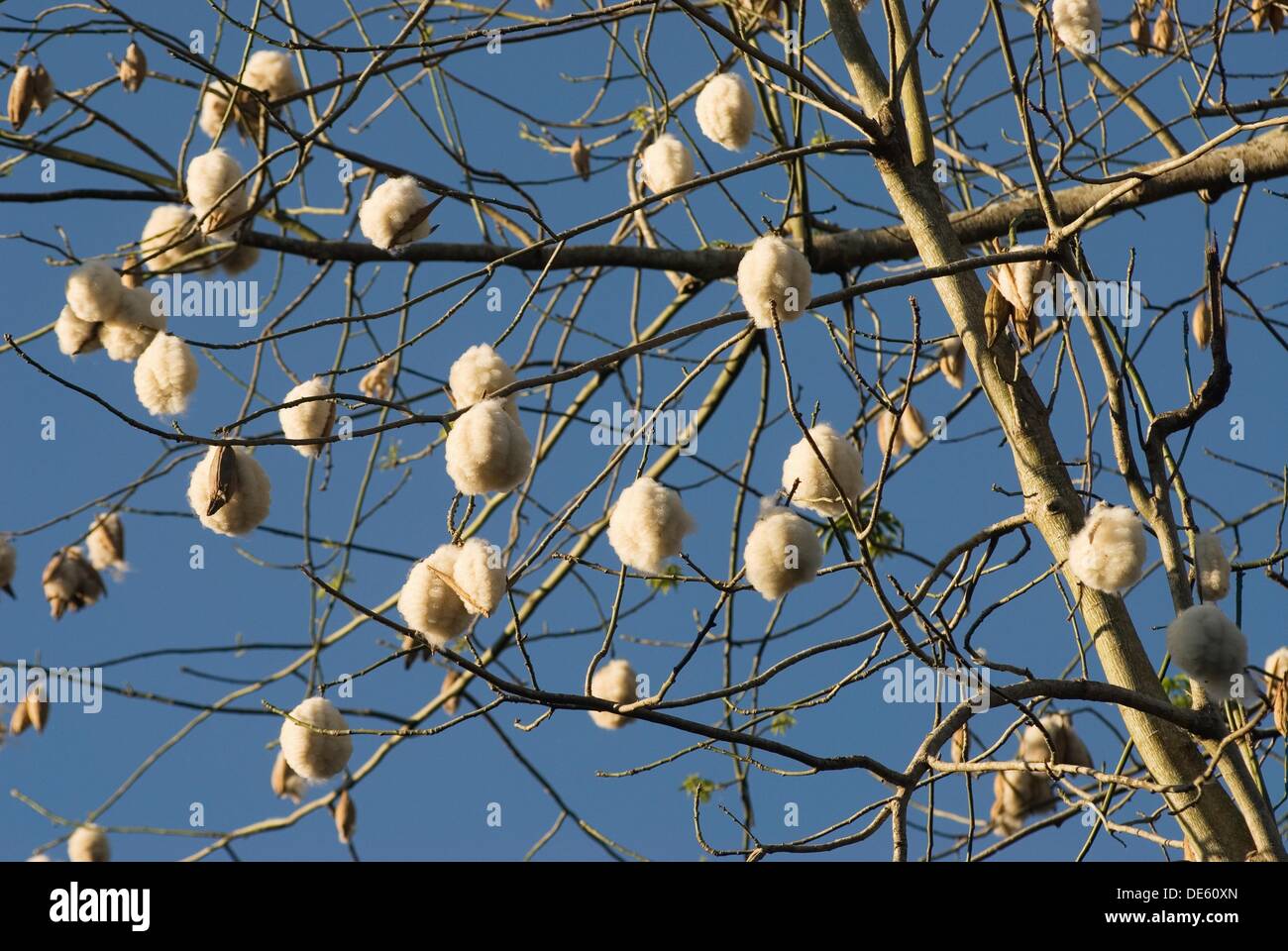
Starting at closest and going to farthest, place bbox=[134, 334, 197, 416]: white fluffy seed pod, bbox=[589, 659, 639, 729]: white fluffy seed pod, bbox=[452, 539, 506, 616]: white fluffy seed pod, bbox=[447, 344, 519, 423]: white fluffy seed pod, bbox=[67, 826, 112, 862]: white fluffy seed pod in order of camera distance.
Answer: bbox=[452, 539, 506, 616]: white fluffy seed pod
bbox=[447, 344, 519, 423]: white fluffy seed pod
bbox=[134, 334, 197, 416]: white fluffy seed pod
bbox=[589, 659, 639, 729]: white fluffy seed pod
bbox=[67, 826, 112, 862]: white fluffy seed pod

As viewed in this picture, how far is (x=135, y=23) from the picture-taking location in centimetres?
309

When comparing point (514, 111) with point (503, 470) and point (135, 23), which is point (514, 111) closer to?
point (135, 23)

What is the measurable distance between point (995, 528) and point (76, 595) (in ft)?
7.88

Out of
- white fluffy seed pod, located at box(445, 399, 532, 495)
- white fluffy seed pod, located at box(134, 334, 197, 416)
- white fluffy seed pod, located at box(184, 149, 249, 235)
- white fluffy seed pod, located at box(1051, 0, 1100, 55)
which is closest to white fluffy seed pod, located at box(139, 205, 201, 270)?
white fluffy seed pod, located at box(184, 149, 249, 235)

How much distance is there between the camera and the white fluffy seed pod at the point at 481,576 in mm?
2254

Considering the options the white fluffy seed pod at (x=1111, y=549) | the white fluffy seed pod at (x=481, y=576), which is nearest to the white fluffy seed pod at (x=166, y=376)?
the white fluffy seed pod at (x=481, y=576)

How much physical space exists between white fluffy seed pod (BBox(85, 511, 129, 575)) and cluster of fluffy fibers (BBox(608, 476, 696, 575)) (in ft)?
6.80

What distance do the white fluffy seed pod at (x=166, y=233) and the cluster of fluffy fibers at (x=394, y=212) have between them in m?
0.62

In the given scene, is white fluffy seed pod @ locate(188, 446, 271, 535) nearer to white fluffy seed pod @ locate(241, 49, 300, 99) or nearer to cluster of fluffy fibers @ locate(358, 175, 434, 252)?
cluster of fluffy fibers @ locate(358, 175, 434, 252)

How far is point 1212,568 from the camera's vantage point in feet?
8.99

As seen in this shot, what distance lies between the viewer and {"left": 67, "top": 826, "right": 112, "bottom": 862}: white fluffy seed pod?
4.00 m

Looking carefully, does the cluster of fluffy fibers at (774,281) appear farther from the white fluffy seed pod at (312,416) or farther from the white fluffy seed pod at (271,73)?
the white fluffy seed pod at (271,73)

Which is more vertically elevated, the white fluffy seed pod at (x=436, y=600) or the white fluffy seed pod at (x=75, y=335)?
the white fluffy seed pod at (x=75, y=335)

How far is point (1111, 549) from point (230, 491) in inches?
60.5
